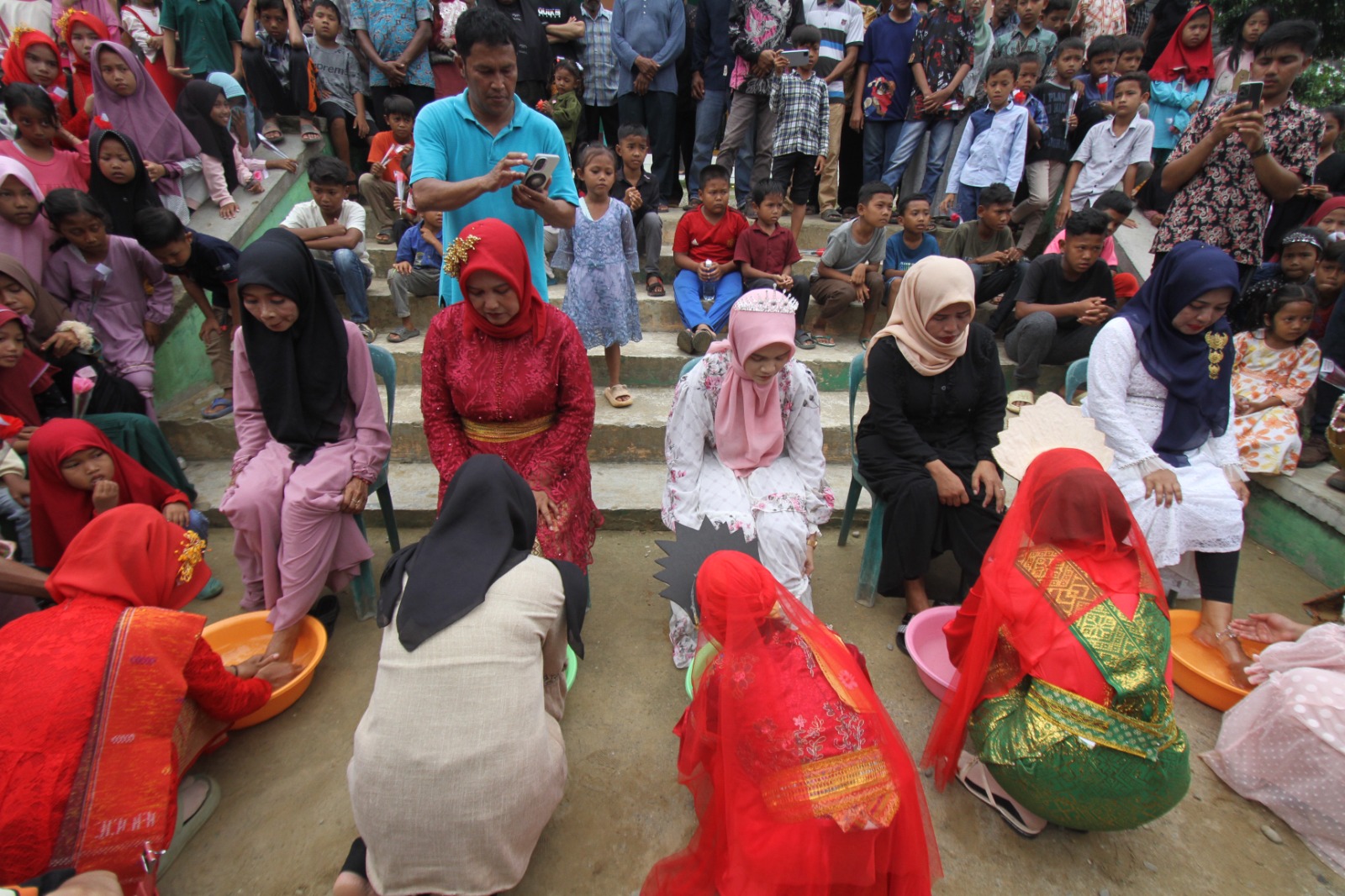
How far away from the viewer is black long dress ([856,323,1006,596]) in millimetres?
2961

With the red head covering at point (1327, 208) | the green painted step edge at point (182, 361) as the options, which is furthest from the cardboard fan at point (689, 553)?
the red head covering at point (1327, 208)

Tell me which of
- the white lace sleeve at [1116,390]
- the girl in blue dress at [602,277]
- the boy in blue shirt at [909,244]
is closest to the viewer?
the white lace sleeve at [1116,390]

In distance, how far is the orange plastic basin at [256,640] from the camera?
2.61m

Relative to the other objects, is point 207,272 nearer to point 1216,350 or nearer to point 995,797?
point 995,797

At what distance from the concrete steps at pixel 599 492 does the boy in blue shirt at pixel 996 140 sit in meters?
3.32

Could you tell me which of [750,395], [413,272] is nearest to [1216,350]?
[750,395]

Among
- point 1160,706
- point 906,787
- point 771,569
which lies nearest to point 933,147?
point 771,569

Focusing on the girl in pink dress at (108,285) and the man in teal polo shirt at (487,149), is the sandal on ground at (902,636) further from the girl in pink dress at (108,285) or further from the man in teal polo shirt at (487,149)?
the girl in pink dress at (108,285)

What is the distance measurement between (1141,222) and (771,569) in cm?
589

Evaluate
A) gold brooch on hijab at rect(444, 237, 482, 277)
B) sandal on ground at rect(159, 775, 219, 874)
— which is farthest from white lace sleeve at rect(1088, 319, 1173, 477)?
sandal on ground at rect(159, 775, 219, 874)

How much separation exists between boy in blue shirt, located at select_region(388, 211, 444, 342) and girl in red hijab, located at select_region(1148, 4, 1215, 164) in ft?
22.7

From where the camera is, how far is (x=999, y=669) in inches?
82.4

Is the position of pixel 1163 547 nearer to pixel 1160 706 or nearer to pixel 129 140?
pixel 1160 706

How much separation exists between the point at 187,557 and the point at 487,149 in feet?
7.12
